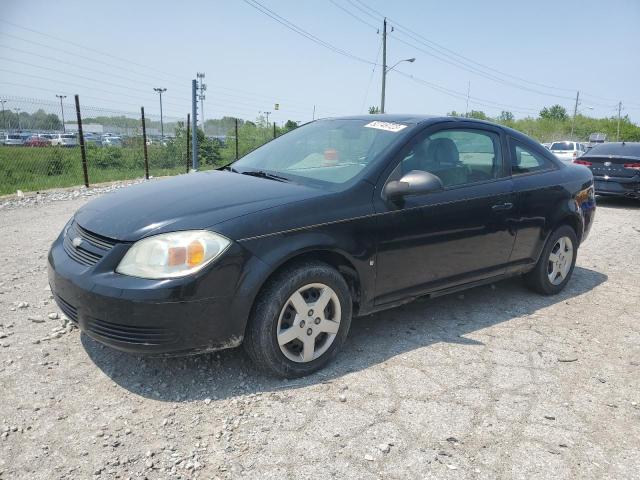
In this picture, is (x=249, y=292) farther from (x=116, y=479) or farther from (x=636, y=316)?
(x=636, y=316)

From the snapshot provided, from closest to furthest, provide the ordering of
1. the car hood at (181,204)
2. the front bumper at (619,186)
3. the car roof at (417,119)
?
the car hood at (181,204) < the car roof at (417,119) < the front bumper at (619,186)

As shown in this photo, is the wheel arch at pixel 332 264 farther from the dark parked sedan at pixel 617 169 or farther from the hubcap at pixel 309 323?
the dark parked sedan at pixel 617 169

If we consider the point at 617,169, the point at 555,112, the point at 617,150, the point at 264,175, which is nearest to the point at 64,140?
the point at 264,175

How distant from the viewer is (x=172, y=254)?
260 cm

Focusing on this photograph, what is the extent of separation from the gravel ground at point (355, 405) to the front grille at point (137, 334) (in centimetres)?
35

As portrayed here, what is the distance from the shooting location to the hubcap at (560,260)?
4605 millimetres

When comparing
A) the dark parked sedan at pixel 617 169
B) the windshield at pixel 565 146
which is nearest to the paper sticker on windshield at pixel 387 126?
the dark parked sedan at pixel 617 169

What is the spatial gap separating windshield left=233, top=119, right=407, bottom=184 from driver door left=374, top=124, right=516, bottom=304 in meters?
0.22

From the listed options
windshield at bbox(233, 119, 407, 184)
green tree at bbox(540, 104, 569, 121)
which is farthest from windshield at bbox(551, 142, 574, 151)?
green tree at bbox(540, 104, 569, 121)

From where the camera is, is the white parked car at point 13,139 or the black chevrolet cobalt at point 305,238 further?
the white parked car at point 13,139

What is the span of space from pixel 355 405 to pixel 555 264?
279cm

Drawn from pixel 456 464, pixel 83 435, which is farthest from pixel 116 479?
pixel 456 464

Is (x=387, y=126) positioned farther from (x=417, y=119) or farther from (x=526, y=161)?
(x=526, y=161)

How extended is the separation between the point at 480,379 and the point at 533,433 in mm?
548
